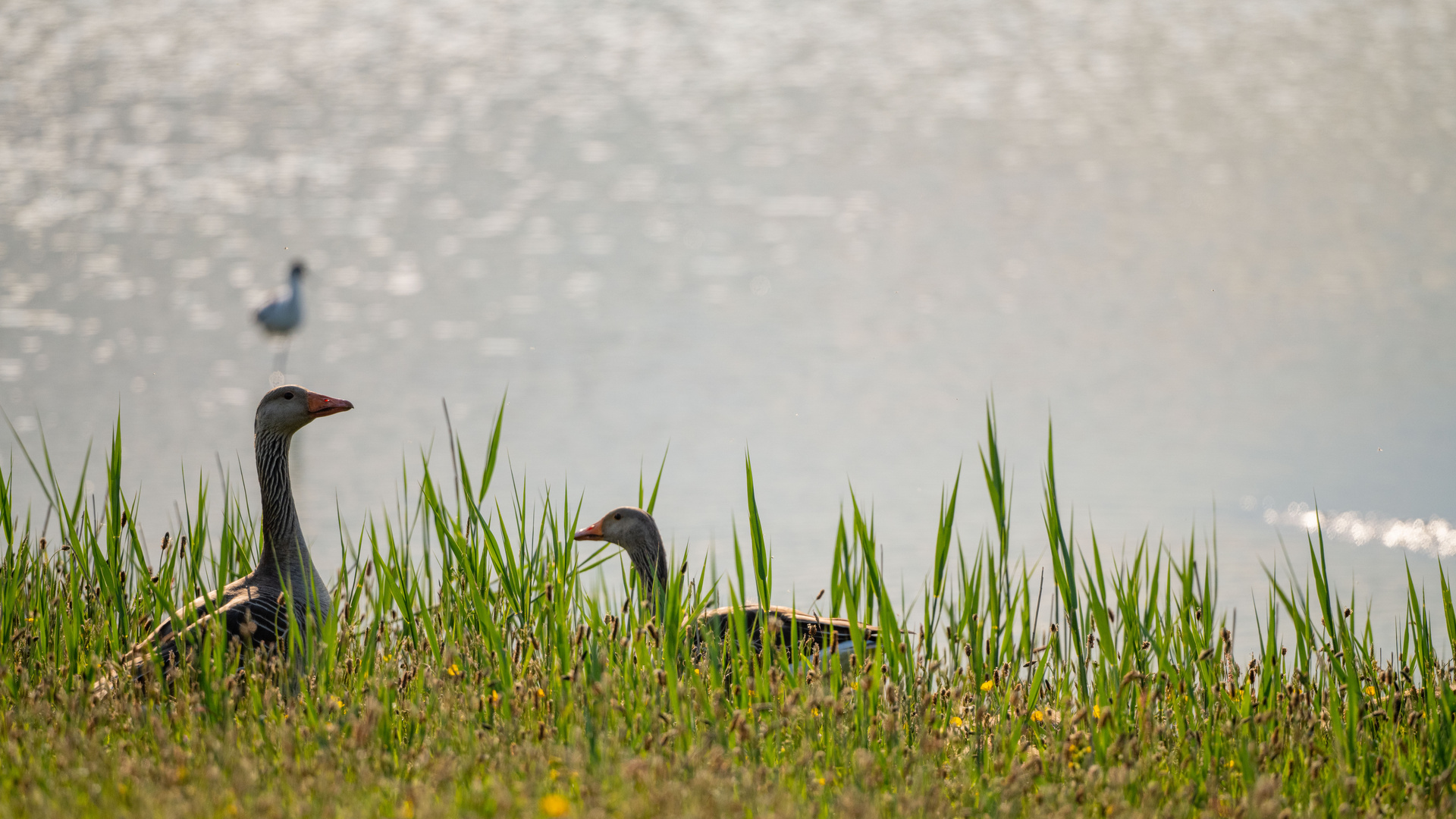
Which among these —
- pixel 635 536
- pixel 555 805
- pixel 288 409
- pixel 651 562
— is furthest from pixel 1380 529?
pixel 555 805

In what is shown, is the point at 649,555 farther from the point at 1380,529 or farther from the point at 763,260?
the point at 763,260

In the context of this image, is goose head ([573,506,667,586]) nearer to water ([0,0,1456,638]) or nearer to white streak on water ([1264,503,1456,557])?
water ([0,0,1456,638])

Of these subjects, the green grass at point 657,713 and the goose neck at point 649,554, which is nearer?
the green grass at point 657,713

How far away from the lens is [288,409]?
6012mm

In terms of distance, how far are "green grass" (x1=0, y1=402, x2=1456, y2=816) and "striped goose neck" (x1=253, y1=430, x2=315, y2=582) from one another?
226 mm

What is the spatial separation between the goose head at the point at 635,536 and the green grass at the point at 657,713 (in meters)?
0.50

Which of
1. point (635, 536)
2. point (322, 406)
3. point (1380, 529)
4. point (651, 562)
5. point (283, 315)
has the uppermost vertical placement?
point (283, 315)

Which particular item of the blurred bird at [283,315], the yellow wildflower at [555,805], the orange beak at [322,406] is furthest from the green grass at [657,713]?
the blurred bird at [283,315]

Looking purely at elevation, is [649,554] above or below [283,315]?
below

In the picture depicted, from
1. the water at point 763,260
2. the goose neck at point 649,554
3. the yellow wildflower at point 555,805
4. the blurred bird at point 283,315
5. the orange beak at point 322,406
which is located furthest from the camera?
the blurred bird at point 283,315

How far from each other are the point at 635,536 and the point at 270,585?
5.31ft

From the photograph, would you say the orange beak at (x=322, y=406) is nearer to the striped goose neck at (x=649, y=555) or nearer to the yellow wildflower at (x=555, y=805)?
the striped goose neck at (x=649, y=555)

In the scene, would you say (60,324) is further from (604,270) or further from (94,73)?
(94,73)

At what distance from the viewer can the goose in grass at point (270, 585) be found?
4551mm
